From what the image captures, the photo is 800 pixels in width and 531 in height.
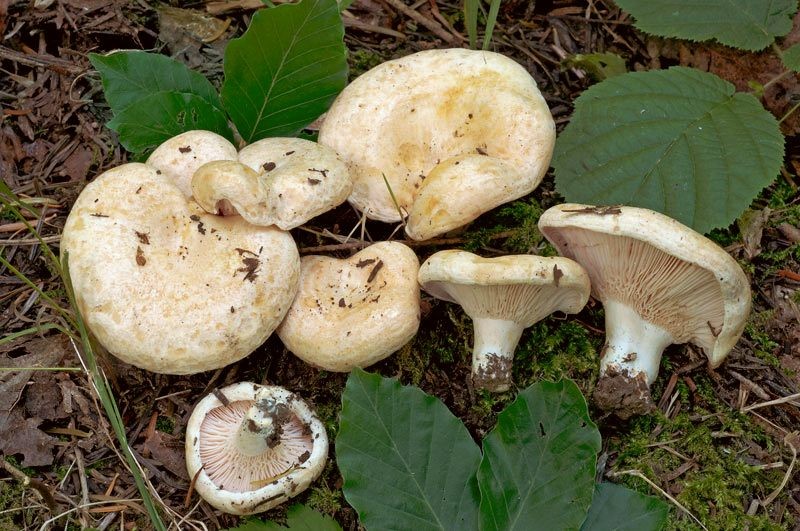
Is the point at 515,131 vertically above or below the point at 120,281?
above

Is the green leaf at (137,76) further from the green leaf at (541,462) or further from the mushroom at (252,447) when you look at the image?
the green leaf at (541,462)

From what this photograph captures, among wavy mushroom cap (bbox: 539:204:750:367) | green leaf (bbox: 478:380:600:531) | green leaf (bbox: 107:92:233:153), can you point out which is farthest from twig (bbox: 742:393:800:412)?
green leaf (bbox: 107:92:233:153)

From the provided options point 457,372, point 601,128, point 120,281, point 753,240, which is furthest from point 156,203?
point 753,240

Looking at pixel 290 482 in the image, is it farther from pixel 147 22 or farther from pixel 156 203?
pixel 147 22

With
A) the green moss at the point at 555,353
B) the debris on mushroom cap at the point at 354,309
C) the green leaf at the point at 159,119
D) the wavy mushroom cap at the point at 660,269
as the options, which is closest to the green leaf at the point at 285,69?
the green leaf at the point at 159,119

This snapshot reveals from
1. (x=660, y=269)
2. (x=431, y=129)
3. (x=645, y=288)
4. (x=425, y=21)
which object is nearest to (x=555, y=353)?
(x=645, y=288)

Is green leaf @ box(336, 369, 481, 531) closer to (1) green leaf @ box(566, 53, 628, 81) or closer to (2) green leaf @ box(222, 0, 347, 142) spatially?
(2) green leaf @ box(222, 0, 347, 142)

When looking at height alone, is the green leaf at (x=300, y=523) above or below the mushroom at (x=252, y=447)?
below
